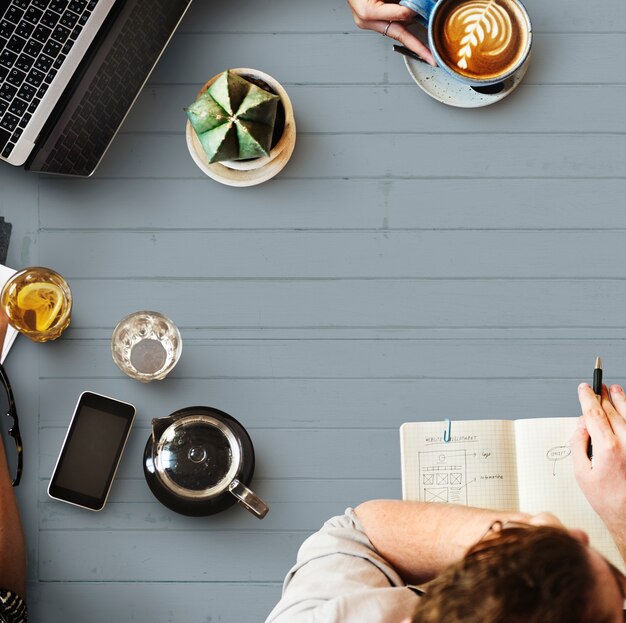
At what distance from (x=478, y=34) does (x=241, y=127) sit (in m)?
0.37

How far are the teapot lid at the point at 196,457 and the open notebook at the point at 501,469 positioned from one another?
0.90 ft

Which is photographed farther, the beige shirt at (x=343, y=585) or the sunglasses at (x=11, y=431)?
the sunglasses at (x=11, y=431)

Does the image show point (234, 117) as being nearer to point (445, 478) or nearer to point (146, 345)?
point (146, 345)

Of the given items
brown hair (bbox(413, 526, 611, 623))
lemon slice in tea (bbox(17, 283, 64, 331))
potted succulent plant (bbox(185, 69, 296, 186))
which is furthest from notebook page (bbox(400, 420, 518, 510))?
lemon slice in tea (bbox(17, 283, 64, 331))

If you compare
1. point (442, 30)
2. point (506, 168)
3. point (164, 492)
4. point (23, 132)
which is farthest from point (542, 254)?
point (23, 132)

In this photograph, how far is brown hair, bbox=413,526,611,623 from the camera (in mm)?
791

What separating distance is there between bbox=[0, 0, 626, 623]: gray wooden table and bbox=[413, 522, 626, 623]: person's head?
40 cm

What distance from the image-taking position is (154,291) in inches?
49.5

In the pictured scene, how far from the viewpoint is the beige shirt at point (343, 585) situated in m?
0.95

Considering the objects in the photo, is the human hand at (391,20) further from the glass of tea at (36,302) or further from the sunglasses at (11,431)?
the sunglasses at (11,431)

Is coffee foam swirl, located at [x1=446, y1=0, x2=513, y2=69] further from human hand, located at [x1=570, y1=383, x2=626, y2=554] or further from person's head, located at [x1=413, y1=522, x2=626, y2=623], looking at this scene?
person's head, located at [x1=413, y1=522, x2=626, y2=623]

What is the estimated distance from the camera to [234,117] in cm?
112

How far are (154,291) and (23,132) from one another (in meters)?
0.31

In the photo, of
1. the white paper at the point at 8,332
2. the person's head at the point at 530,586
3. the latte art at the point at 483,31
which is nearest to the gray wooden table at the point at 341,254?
A: the white paper at the point at 8,332
